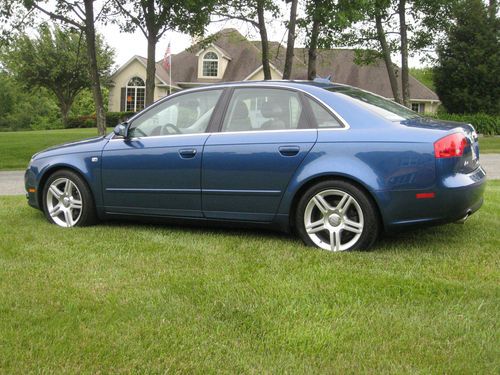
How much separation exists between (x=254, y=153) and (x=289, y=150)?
0.33 m

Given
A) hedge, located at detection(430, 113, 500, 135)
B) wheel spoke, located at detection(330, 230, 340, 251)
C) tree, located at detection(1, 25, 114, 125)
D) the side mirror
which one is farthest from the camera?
tree, located at detection(1, 25, 114, 125)

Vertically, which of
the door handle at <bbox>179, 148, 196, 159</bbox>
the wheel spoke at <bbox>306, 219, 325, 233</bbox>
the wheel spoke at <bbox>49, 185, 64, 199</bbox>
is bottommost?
the wheel spoke at <bbox>306, 219, 325, 233</bbox>

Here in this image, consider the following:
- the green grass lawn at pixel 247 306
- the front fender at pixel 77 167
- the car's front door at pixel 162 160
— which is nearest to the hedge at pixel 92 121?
the front fender at pixel 77 167

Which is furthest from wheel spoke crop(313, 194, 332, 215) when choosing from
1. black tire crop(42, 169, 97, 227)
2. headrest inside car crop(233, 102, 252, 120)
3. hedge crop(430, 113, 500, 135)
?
hedge crop(430, 113, 500, 135)

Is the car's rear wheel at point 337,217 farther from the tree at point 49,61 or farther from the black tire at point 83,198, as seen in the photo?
the tree at point 49,61

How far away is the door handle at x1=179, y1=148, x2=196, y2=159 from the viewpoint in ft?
17.2

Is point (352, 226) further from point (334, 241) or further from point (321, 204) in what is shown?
point (321, 204)

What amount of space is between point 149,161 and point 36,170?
5.07 ft

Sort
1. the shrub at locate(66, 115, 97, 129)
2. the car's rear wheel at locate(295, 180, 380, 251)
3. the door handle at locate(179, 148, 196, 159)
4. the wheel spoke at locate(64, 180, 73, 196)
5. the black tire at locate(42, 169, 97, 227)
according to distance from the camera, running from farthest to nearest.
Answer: the shrub at locate(66, 115, 97, 129), the wheel spoke at locate(64, 180, 73, 196), the black tire at locate(42, 169, 97, 227), the door handle at locate(179, 148, 196, 159), the car's rear wheel at locate(295, 180, 380, 251)

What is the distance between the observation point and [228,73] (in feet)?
139

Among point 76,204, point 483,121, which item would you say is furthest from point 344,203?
point 483,121

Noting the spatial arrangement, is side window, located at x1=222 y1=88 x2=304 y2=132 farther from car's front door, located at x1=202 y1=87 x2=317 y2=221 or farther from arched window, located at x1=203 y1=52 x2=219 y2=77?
arched window, located at x1=203 y1=52 x2=219 y2=77

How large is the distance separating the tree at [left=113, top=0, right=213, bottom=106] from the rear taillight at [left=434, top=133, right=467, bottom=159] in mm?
12580

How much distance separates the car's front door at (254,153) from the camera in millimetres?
4879
